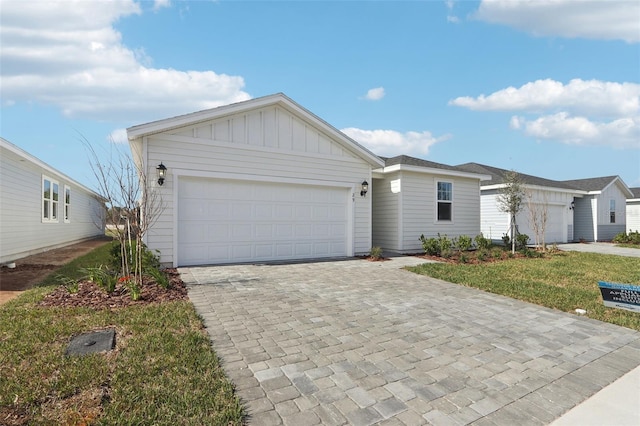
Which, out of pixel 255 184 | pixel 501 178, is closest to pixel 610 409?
pixel 255 184

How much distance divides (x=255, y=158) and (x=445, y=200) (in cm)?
833

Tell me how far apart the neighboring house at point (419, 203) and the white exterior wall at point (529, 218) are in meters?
3.10

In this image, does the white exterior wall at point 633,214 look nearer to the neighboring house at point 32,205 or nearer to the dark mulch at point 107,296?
the dark mulch at point 107,296

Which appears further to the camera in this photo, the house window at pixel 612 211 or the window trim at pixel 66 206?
the house window at pixel 612 211

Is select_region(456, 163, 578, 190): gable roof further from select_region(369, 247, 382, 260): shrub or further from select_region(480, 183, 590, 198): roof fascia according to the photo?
select_region(369, 247, 382, 260): shrub

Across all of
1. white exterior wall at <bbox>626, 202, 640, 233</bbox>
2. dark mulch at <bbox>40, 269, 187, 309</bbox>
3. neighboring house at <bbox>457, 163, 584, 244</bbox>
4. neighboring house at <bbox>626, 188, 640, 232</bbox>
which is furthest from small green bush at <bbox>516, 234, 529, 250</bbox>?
white exterior wall at <bbox>626, 202, 640, 233</bbox>

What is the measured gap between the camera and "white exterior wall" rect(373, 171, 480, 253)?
40.7 ft

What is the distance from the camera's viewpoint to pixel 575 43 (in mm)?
10867

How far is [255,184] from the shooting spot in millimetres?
9539

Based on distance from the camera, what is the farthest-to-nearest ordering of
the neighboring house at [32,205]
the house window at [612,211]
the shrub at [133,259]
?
the house window at [612,211], the neighboring house at [32,205], the shrub at [133,259]

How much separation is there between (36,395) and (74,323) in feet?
6.08

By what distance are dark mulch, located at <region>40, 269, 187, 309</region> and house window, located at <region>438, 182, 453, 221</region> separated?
34.9 feet

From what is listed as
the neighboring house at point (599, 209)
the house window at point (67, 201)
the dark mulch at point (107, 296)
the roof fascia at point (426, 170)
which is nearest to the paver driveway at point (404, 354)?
the dark mulch at point (107, 296)

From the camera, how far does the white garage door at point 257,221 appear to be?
8.70 metres
